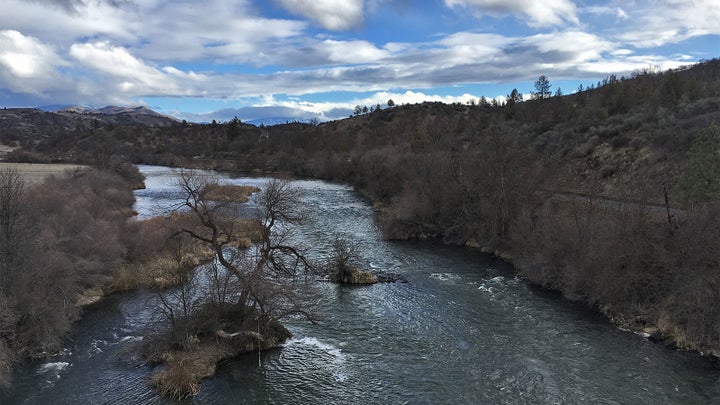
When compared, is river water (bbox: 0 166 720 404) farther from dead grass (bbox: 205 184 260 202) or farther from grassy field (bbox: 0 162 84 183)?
grassy field (bbox: 0 162 84 183)

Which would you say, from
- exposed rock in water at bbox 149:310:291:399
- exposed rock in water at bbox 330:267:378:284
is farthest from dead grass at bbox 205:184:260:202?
exposed rock in water at bbox 149:310:291:399

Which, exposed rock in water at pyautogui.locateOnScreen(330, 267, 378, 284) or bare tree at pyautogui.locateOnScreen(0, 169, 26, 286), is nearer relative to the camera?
bare tree at pyautogui.locateOnScreen(0, 169, 26, 286)

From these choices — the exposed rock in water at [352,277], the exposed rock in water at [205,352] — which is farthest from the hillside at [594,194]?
the exposed rock in water at [205,352]

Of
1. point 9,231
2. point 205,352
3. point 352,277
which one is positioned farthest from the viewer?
point 352,277

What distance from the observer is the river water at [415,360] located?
17094 mm

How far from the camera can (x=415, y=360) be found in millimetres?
19625

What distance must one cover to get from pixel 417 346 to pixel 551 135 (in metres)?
47.5

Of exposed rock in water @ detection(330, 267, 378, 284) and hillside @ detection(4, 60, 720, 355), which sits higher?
hillside @ detection(4, 60, 720, 355)

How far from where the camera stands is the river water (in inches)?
673

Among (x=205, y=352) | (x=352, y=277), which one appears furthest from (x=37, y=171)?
(x=205, y=352)

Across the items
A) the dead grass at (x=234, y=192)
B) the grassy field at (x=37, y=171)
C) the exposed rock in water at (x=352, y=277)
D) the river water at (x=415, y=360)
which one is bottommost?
the river water at (x=415, y=360)

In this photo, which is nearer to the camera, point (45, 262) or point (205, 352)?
point (205, 352)

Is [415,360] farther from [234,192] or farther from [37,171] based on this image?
[37,171]

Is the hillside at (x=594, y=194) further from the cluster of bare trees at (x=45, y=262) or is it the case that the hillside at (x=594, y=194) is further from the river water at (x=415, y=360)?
the cluster of bare trees at (x=45, y=262)
